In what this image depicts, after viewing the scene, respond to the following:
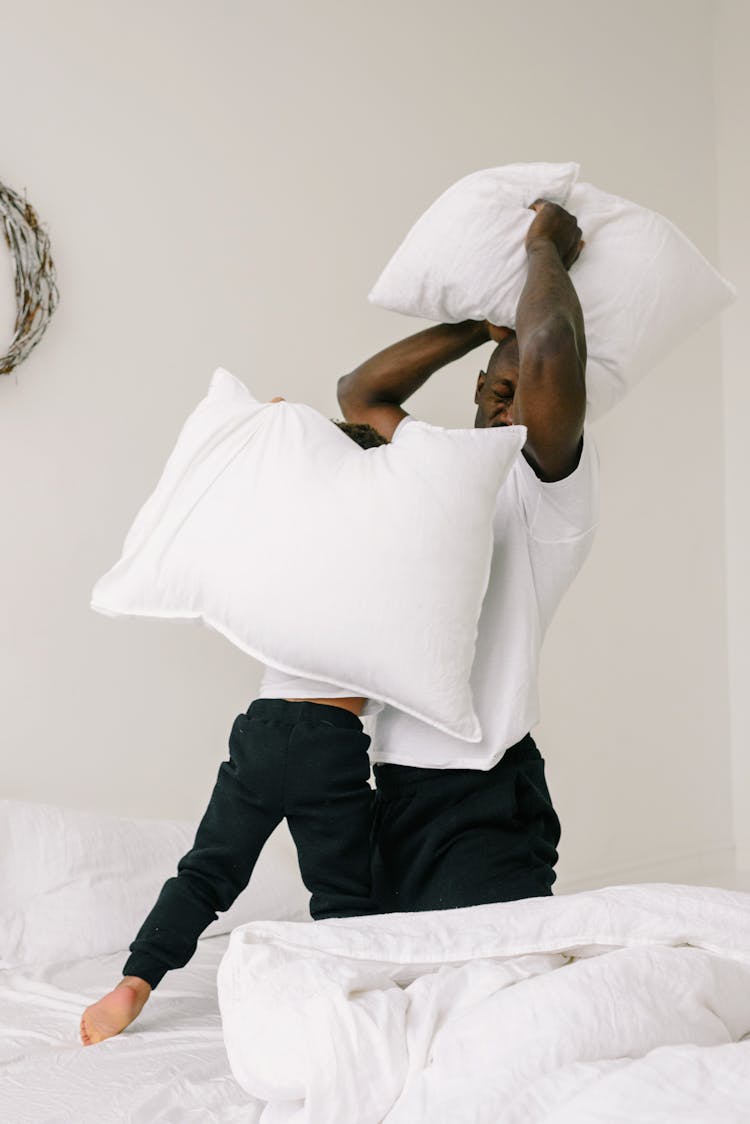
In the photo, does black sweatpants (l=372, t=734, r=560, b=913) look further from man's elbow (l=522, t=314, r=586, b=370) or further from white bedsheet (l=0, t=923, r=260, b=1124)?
man's elbow (l=522, t=314, r=586, b=370)

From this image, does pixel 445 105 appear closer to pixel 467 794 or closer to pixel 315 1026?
pixel 467 794

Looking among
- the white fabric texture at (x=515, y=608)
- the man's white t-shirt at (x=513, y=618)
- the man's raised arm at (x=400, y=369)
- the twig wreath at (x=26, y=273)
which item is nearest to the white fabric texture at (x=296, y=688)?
the man's white t-shirt at (x=513, y=618)

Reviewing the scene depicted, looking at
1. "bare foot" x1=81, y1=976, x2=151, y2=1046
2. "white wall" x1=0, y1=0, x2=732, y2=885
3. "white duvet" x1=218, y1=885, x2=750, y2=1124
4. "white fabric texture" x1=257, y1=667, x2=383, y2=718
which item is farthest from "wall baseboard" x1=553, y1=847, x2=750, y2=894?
"white duvet" x1=218, y1=885, x2=750, y2=1124

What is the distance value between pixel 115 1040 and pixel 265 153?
224cm

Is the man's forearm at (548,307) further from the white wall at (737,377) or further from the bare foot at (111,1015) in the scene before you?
the white wall at (737,377)

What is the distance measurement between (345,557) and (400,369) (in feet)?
2.24

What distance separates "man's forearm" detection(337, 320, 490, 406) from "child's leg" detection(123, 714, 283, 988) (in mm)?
755

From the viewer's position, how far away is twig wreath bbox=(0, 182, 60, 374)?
249 cm

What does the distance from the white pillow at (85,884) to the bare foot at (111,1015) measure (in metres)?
0.57

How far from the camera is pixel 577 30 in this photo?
3.75 meters

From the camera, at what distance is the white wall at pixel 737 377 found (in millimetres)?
4012

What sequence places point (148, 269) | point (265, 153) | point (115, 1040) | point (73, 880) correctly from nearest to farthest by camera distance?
1. point (115, 1040)
2. point (73, 880)
3. point (148, 269)
4. point (265, 153)

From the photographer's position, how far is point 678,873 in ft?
12.6

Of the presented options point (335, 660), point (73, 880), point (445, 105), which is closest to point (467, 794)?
point (335, 660)
